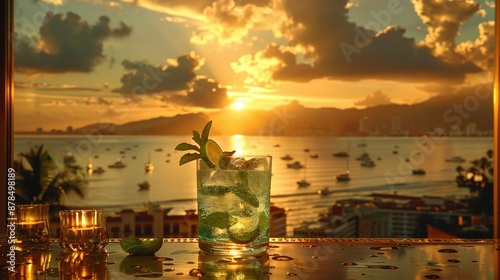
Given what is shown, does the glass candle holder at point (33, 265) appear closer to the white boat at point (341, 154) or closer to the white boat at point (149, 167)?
the white boat at point (149, 167)

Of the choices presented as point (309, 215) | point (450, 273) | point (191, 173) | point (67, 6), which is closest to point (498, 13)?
point (309, 215)

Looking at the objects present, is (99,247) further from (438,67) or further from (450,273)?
(438,67)

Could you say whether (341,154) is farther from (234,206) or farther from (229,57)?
(234,206)

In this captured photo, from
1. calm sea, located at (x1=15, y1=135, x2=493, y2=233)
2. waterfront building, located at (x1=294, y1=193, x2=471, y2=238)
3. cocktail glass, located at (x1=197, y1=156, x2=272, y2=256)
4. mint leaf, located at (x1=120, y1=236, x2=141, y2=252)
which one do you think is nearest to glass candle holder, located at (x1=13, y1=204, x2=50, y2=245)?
mint leaf, located at (x1=120, y1=236, x2=141, y2=252)

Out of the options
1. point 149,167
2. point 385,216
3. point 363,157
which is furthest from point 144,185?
point 385,216

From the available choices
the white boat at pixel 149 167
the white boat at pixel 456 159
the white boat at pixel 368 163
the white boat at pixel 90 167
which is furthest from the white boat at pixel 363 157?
the white boat at pixel 90 167

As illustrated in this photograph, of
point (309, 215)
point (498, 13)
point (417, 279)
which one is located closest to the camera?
point (417, 279)
